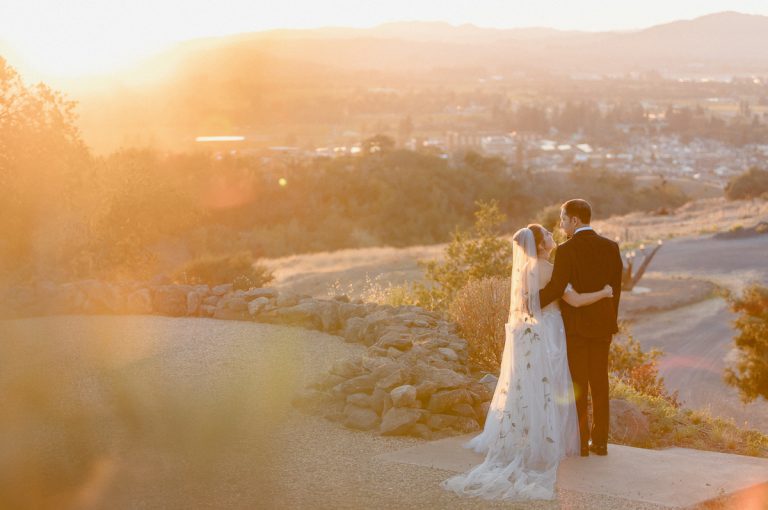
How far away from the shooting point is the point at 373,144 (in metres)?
80.0

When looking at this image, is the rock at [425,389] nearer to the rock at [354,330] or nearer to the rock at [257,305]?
the rock at [354,330]

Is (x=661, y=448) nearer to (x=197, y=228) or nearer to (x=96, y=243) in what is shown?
(x=96, y=243)

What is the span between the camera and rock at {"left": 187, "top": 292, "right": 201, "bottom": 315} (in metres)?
14.8

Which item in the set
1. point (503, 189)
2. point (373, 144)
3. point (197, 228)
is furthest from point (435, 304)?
point (373, 144)

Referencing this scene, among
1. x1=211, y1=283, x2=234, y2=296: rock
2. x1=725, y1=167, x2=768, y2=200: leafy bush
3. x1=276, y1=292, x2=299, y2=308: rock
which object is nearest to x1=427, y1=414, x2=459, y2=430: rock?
x1=276, y1=292, x2=299, y2=308: rock

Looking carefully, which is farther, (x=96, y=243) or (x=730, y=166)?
(x=730, y=166)

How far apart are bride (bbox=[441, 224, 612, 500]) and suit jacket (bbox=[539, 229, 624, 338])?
0.09 metres

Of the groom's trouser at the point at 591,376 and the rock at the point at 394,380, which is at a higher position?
the groom's trouser at the point at 591,376

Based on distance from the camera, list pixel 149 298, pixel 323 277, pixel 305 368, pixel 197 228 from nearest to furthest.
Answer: pixel 305 368, pixel 149 298, pixel 323 277, pixel 197 228

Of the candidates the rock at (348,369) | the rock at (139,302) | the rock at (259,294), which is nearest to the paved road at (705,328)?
the rock at (259,294)

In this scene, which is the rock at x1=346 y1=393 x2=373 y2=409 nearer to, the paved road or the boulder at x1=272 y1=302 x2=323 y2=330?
the boulder at x1=272 y1=302 x2=323 y2=330

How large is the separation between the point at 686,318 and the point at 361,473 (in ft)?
70.7

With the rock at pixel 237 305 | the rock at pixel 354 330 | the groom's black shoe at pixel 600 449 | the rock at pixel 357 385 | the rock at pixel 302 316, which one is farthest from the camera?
the rock at pixel 237 305

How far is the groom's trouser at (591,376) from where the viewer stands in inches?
317
